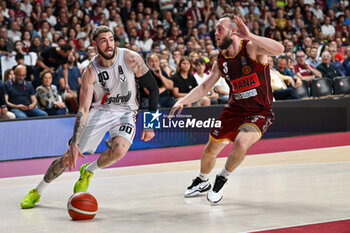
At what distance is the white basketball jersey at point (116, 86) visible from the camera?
6.38 meters

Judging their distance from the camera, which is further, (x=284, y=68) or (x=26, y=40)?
(x=26, y=40)

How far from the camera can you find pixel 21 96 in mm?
10867

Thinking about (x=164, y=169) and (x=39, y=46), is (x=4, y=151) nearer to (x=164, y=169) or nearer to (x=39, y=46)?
(x=164, y=169)

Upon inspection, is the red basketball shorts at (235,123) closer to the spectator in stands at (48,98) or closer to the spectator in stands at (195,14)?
the spectator in stands at (48,98)

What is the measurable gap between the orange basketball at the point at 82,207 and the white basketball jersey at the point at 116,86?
3.86 ft

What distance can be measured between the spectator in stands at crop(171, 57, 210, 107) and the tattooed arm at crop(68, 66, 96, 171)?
5.16m

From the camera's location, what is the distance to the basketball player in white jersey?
630 cm

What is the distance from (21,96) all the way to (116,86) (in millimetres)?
4946

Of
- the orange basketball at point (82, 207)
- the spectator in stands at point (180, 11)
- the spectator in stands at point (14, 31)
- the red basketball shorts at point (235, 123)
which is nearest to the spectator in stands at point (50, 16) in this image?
the spectator in stands at point (14, 31)

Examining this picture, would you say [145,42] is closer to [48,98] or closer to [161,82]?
[161,82]

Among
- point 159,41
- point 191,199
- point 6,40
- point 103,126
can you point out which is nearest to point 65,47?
point 6,40

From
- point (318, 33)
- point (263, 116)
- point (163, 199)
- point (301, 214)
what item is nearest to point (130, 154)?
point (163, 199)

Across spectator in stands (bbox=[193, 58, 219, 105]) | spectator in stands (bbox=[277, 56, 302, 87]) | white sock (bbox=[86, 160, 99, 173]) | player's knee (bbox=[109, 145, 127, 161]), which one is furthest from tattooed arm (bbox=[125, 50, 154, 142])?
spectator in stands (bbox=[277, 56, 302, 87])

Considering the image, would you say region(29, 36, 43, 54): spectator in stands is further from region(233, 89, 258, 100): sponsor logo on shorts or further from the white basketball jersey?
region(233, 89, 258, 100): sponsor logo on shorts
